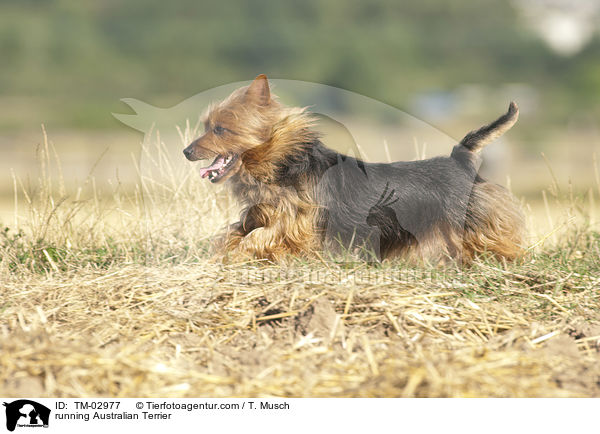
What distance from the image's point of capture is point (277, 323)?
3.33 metres

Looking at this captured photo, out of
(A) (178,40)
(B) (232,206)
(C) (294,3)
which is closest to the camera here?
(B) (232,206)

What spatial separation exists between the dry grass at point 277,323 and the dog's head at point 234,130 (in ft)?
2.25

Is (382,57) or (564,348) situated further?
(382,57)

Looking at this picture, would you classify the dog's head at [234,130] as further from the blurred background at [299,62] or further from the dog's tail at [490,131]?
the blurred background at [299,62]

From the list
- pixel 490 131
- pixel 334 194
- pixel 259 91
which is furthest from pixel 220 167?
pixel 490 131

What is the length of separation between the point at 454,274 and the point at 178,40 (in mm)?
42685

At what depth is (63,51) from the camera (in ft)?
127

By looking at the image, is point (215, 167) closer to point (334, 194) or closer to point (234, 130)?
point (234, 130)

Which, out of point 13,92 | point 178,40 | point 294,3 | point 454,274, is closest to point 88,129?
point 13,92

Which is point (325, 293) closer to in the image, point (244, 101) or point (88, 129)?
point (244, 101)

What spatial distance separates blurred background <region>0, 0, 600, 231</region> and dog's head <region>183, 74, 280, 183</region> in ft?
66.9
